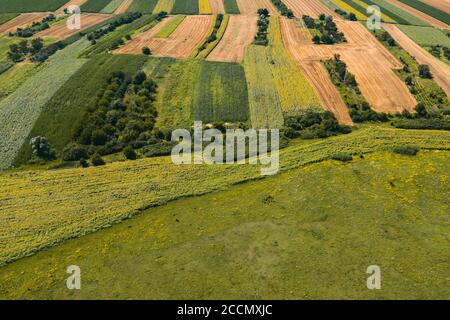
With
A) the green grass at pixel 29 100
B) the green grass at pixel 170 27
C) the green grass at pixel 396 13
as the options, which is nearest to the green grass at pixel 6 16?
the green grass at pixel 29 100

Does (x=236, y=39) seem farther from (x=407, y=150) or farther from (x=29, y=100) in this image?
(x=407, y=150)

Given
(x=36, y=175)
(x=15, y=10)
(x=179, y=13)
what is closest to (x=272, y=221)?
(x=36, y=175)

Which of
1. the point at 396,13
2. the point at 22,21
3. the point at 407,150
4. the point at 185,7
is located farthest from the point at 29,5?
the point at 407,150

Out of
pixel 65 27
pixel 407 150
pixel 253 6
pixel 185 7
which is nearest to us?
pixel 407 150

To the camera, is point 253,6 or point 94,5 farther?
point 253,6

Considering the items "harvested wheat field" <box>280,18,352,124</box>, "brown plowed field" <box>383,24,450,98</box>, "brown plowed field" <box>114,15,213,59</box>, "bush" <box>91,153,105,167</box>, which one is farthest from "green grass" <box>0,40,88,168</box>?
"brown plowed field" <box>383,24,450,98</box>

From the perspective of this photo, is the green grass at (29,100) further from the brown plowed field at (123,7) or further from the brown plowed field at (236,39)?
the brown plowed field at (123,7)
